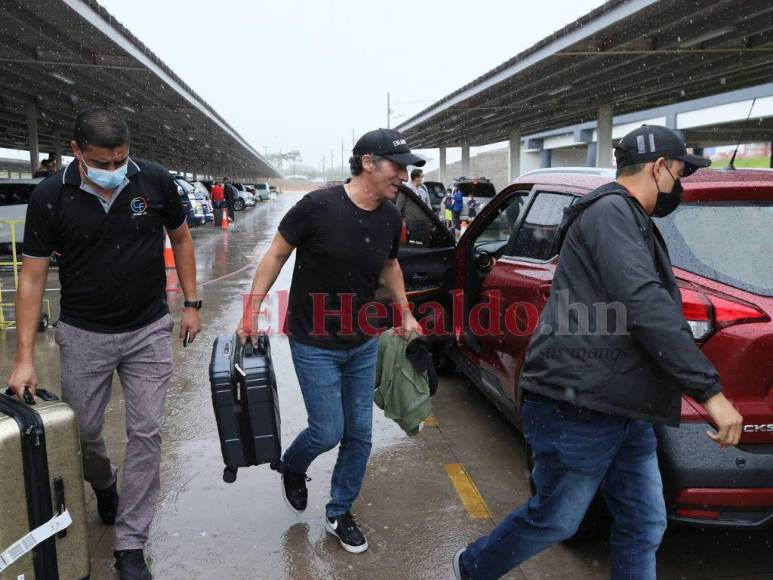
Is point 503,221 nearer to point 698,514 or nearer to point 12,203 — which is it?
point 698,514

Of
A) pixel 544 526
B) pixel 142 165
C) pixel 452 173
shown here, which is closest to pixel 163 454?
pixel 142 165

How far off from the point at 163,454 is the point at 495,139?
36.8 metres

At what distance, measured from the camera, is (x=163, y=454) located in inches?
162

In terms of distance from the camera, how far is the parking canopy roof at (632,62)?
1161cm

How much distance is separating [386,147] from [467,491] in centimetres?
193

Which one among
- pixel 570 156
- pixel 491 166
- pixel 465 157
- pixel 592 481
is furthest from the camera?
pixel 491 166

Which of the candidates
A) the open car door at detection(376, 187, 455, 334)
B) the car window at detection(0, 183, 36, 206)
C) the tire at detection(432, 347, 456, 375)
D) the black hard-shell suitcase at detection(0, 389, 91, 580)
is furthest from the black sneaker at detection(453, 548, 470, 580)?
the car window at detection(0, 183, 36, 206)

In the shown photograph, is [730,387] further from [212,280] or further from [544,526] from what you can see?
[212,280]

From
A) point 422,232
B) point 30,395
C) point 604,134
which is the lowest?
point 30,395

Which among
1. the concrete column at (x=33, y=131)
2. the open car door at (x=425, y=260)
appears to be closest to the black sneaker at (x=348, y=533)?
the open car door at (x=425, y=260)

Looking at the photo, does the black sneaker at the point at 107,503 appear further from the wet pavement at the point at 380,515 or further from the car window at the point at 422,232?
the car window at the point at 422,232

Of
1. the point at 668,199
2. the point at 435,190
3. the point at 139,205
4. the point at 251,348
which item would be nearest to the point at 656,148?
the point at 668,199

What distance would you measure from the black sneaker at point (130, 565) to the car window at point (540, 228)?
241 cm

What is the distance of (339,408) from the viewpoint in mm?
3014
